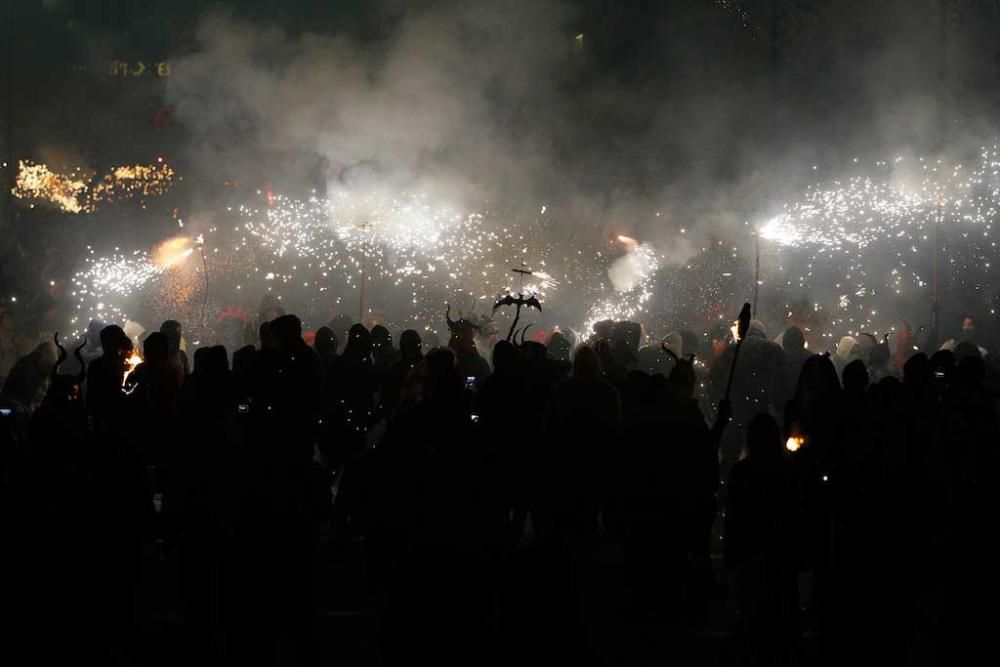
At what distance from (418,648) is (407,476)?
73cm

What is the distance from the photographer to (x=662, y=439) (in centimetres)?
600

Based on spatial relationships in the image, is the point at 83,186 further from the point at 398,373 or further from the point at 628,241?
the point at 398,373

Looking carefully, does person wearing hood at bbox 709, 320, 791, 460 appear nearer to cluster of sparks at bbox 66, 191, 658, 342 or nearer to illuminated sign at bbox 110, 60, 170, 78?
cluster of sparks at bbox 66, 191, 658, 342

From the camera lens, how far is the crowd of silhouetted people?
183 inches

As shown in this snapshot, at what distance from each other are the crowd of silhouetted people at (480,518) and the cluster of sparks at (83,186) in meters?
24.1

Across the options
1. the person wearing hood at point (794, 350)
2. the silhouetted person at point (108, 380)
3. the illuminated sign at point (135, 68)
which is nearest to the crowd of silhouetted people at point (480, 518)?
the silhouetted person at point (108, 380)

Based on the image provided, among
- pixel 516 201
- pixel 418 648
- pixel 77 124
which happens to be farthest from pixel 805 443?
pixel 77 124

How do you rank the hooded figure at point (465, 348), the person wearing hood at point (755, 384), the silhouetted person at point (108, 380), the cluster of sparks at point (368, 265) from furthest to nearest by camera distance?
the cluster of sparks at point (368, 265), the person wearing hood at point (755, 384), the hooded figure at point (465, 348), the silhouetted person at point (108, 380)

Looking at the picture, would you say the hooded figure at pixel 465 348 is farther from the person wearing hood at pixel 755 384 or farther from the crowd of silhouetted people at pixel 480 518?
the person wearing hood at pixel 755 384

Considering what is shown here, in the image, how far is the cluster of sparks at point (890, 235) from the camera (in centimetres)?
2106

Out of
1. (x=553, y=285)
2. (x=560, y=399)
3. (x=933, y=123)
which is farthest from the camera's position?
(x=933, y=123)

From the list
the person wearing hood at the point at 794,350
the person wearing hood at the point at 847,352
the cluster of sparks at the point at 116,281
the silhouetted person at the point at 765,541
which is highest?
the cluster of sparks at the point at 116,281

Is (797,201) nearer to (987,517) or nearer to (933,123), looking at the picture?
(933,123)

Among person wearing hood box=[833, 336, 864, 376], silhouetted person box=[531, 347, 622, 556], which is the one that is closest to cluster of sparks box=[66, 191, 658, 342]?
person wearing hood box=[833, 336, 864, 376]
